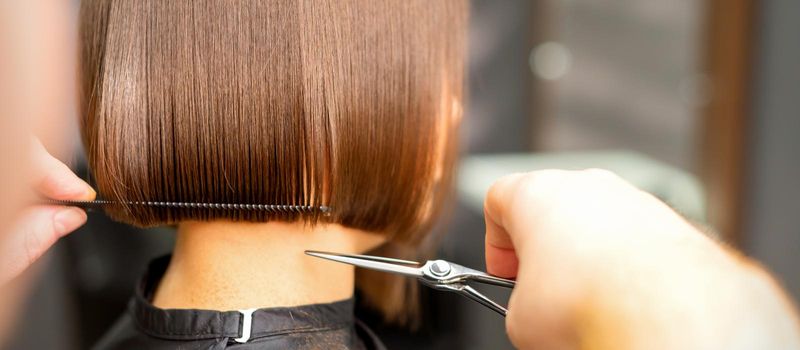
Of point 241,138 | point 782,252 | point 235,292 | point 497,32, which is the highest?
point 497,32

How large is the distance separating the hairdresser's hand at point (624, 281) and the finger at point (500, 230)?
29 mm

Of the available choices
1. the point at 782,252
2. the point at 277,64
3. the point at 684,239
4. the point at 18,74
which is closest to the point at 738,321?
the point at 684,239

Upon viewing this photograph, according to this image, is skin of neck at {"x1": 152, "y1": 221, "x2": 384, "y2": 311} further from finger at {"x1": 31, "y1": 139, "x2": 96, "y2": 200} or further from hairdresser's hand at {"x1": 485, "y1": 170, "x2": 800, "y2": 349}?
hairdresser's hand at {"x1": 485, "y1": 170, "x2": 800, "y2": 349}

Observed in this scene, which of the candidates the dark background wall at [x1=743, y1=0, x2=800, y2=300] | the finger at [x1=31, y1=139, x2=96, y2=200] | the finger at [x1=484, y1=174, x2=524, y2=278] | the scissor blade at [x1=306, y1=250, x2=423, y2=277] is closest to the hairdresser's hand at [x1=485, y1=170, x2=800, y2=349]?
the finger at [x1=484, y1=174, x2=524, y2=278]

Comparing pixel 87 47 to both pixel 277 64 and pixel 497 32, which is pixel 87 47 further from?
pixel 497 32

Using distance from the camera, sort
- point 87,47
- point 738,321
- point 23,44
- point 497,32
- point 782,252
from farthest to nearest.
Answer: point 497,32
point 782,252
point 87,47
point 23,44
point 738,321

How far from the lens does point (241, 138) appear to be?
61 centimetres

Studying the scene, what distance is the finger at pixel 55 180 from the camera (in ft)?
2.03

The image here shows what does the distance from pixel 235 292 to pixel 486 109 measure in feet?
5.50

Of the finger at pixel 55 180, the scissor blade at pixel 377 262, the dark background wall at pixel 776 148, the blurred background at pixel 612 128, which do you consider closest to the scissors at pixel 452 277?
the scissor blade at pixel 377 262

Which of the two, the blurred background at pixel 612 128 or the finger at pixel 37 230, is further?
the blurred background at pixel 612 128

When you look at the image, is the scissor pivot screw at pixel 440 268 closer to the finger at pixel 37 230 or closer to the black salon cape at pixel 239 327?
the black salon cape at pixel 239 327

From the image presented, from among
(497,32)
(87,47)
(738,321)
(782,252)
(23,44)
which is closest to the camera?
(738,321)

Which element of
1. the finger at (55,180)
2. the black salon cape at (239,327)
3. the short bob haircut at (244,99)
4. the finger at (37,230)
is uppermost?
the short bob haircut at (244,99)
